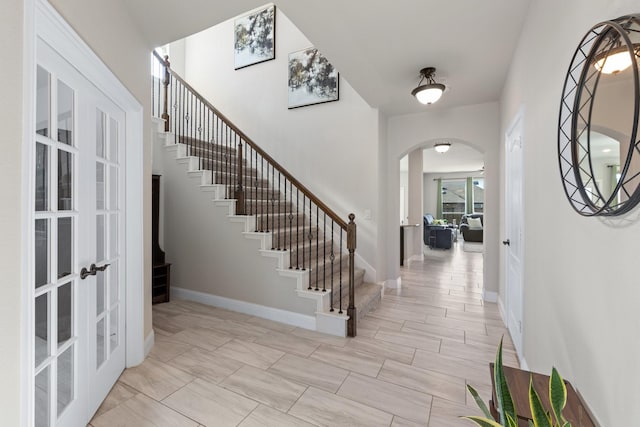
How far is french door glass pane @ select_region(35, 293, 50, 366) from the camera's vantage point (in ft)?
4.41

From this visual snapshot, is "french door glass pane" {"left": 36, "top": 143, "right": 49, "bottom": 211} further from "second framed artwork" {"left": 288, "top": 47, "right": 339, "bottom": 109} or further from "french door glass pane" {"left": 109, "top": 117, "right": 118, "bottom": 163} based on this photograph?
"second framed artwork" {"left": 288, "top": 47, "right": 339, "bottom": 109}

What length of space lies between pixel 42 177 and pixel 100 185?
59 cm

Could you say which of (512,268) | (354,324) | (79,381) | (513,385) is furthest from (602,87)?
(79,381)

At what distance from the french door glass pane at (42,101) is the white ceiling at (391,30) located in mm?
1044

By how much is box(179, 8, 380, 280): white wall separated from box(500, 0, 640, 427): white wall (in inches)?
86.5

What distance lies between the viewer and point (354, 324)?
3.00 meters

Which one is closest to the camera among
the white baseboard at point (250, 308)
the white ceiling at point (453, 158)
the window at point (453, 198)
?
the white baseboard at point (250, 308)

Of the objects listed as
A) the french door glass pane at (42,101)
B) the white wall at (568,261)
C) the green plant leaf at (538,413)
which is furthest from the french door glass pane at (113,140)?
the white wall at (568,261)

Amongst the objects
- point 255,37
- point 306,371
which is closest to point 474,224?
point 255,37

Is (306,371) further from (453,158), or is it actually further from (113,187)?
(453,158)

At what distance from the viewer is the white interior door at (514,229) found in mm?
2547

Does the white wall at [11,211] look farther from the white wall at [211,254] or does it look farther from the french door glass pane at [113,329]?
the white wall at [211,254]

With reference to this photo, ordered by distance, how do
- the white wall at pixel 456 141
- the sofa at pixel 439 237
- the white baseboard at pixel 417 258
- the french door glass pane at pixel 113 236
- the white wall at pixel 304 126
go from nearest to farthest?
1. the french door glass pane at pixel 113 236
2. the white wall at pixel 456 141
3. the white wall at pixel 304 126
4. the white baseboard at pixel 417 258
5. the sofa at pixel 439 237

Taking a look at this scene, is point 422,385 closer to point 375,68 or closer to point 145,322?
point 145,322
